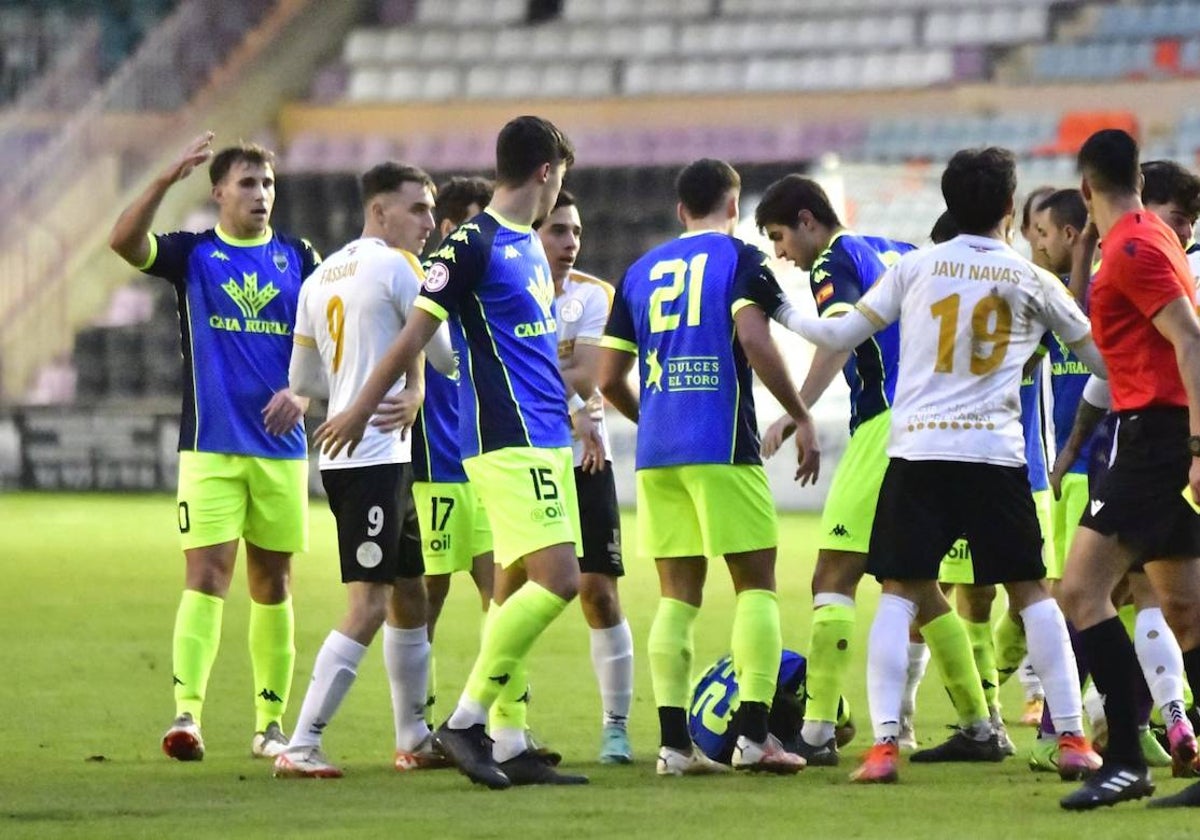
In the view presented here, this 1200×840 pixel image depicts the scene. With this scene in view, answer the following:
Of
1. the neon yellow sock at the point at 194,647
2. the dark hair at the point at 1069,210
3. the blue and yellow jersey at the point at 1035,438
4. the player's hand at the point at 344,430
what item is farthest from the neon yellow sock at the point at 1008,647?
the player's hand at the point at 344,430

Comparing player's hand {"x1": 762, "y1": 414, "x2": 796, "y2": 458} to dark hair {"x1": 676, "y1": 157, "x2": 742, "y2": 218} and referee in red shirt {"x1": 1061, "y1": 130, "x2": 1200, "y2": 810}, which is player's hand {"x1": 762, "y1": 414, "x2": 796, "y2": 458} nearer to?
dark hair {"x1": 676, "y1": 157, "x2": 742, "y2": 218}

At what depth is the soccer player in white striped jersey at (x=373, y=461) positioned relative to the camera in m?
7.41

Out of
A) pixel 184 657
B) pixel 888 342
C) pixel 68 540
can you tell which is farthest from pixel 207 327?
pixel 68 540

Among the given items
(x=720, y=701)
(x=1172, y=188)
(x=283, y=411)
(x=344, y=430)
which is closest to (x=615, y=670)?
(x=720, y=701)

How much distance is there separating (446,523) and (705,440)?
47.0 inches

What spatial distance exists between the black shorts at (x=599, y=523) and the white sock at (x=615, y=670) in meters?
0.23

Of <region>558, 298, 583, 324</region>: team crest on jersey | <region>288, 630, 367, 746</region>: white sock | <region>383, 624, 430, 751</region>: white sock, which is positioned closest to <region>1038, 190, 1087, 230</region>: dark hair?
<region>558, 298, 583, 324</region>: team crest on jersey

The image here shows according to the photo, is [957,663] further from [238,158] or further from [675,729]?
[238,158]

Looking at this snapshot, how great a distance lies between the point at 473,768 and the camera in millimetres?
6832

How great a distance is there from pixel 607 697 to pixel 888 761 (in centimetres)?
136

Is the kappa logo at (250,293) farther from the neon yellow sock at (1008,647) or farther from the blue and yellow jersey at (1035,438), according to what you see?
the neon yellow sock at (1008,647)

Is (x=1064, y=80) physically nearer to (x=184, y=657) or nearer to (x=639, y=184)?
(x=639, y=184)

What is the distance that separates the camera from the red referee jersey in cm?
637

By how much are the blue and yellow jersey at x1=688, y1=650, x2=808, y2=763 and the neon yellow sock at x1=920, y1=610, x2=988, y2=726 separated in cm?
53
